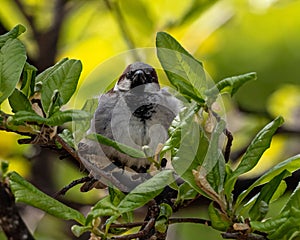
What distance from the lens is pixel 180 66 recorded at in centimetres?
70

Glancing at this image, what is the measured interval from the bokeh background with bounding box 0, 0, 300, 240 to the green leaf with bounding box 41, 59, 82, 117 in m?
0.85

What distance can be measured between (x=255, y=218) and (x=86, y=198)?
0.98 meters

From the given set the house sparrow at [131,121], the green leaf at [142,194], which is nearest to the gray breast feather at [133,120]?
the house sparrow at [131,121]

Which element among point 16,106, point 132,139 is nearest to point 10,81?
point 16,106

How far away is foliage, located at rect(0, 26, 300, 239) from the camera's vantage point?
646 millimetres

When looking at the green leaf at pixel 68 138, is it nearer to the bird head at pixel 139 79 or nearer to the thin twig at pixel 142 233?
the thin twig at pixel 142 233

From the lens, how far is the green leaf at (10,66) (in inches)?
26.2

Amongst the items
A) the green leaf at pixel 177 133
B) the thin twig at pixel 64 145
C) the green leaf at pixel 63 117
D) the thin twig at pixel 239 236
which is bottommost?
the thin twig at pixel 239 236

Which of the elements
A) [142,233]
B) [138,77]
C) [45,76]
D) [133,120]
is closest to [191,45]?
[138,77]

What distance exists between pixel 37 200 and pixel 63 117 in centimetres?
7

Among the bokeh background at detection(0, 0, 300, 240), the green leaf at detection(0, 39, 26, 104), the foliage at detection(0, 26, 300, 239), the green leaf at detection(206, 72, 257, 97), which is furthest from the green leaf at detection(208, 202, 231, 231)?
the bokeh background at detection(0, 0, 300, 240)

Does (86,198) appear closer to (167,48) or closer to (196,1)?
(196,1)

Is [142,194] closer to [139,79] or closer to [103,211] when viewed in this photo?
[103,211]

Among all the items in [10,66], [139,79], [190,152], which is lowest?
[139,79]
